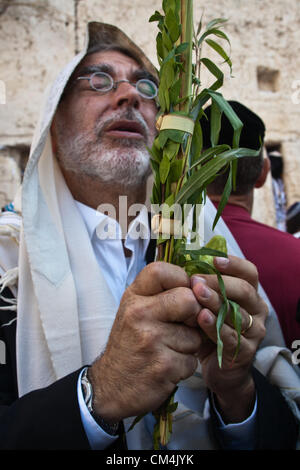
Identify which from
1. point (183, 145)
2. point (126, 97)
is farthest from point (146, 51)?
point (183, 145)

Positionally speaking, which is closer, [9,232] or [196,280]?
[196,280]

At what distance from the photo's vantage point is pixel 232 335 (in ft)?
3.09

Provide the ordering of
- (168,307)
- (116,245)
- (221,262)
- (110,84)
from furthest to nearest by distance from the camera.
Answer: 1. (110,84)
2. (116,245)
3. (221,262)
4. (168,307)

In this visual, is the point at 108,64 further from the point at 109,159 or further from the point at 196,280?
the point at 196,280

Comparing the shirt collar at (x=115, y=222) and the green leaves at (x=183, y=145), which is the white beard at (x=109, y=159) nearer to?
the shirt collar at (x=115, y=222)

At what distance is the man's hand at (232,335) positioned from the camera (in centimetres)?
88

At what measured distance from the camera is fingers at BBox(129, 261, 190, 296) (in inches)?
34.0

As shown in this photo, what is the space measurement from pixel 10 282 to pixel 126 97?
936 millimetres

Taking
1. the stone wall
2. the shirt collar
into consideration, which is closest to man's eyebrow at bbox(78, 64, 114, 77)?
the shirt collar

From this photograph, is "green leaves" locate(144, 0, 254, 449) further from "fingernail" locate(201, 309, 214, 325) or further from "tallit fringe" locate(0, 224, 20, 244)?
"tallit fringe" locate(0, 224, 20, 244)

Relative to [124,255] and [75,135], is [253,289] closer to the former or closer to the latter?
[124,255]

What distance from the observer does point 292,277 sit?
161 cm

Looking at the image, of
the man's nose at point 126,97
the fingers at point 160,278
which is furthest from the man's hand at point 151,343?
the man's nose at point 126,97
